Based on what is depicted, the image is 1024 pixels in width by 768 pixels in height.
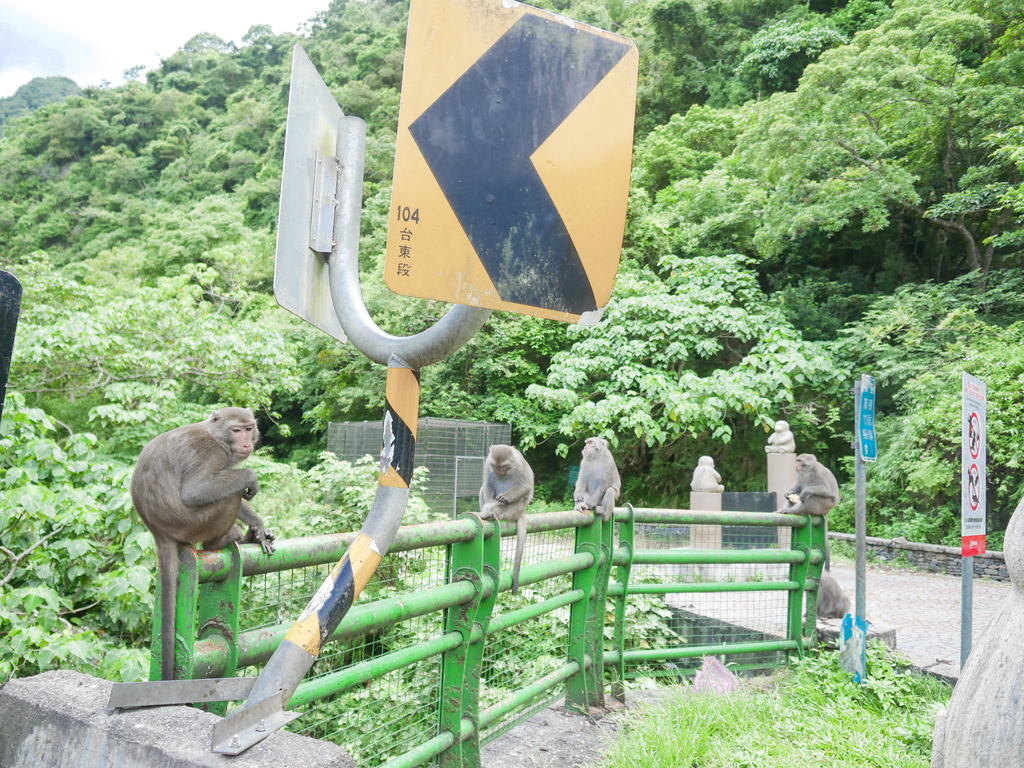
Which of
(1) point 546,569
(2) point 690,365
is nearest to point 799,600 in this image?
(1) point 546,569

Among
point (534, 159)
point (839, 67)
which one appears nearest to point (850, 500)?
point (839, 67)

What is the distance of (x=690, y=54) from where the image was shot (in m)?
22.8

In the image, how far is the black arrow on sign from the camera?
1.25 m

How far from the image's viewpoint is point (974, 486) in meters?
3.95

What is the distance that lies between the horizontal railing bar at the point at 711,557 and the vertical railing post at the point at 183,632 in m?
2.81

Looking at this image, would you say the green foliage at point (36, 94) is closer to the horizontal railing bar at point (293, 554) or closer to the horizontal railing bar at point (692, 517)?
the horizontal railing bar at point (692, 517)

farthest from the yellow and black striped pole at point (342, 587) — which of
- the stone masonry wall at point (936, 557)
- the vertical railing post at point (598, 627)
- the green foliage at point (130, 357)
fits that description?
the stone masonry wall at point (936, 557)

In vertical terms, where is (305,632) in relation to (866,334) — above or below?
below

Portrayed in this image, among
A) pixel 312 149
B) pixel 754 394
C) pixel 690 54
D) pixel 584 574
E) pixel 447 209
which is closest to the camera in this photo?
pixel 447 209

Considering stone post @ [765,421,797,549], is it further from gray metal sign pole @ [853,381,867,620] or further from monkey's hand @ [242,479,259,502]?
monkey's hand @ [242,479,259,502]

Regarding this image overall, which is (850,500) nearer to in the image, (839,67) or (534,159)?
(839,67)

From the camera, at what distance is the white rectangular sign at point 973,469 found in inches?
151

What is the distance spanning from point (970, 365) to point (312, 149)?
11.5 meters

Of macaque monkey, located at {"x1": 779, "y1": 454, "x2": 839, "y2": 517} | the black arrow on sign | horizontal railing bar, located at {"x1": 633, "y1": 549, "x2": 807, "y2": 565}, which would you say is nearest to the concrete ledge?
the black arrow on sign
